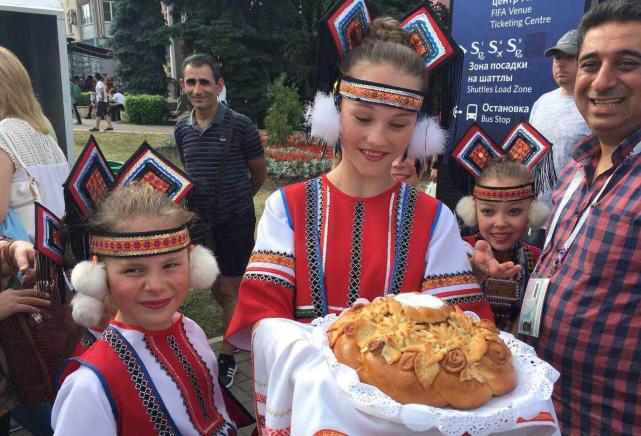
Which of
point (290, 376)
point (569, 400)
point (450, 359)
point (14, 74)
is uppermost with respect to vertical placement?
point (14, 74)

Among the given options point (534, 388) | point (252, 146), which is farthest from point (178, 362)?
point (252, 146)

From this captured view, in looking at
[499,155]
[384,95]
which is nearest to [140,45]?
[499,155]

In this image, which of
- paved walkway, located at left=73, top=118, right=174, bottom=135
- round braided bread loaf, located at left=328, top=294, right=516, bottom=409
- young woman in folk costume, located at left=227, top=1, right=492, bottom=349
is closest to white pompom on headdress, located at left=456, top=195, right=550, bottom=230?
young woman in folk costume, located at left=227, top=1, right=492, bottom=349

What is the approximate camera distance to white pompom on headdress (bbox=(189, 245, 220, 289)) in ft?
6.57

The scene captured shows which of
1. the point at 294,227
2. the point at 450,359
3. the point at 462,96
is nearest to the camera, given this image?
the point at 450,359

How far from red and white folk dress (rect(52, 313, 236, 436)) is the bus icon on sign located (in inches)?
152

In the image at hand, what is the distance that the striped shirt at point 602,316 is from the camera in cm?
168

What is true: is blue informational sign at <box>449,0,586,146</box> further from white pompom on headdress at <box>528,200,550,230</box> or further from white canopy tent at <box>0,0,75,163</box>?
white canopy tent at <box>0,0,75,163</box>

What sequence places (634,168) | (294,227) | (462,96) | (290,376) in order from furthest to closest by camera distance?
(462,96) < (294,227) < (634,168) < (290,376)

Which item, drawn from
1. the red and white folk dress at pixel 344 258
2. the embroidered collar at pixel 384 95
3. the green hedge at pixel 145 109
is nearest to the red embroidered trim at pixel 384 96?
the embroidered collar at pixel 384 95

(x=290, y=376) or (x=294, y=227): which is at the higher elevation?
(x=294, y=227)

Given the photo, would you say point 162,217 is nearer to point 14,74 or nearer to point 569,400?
point 569,400

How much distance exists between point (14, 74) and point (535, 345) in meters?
3.18

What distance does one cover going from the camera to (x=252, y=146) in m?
4.71
